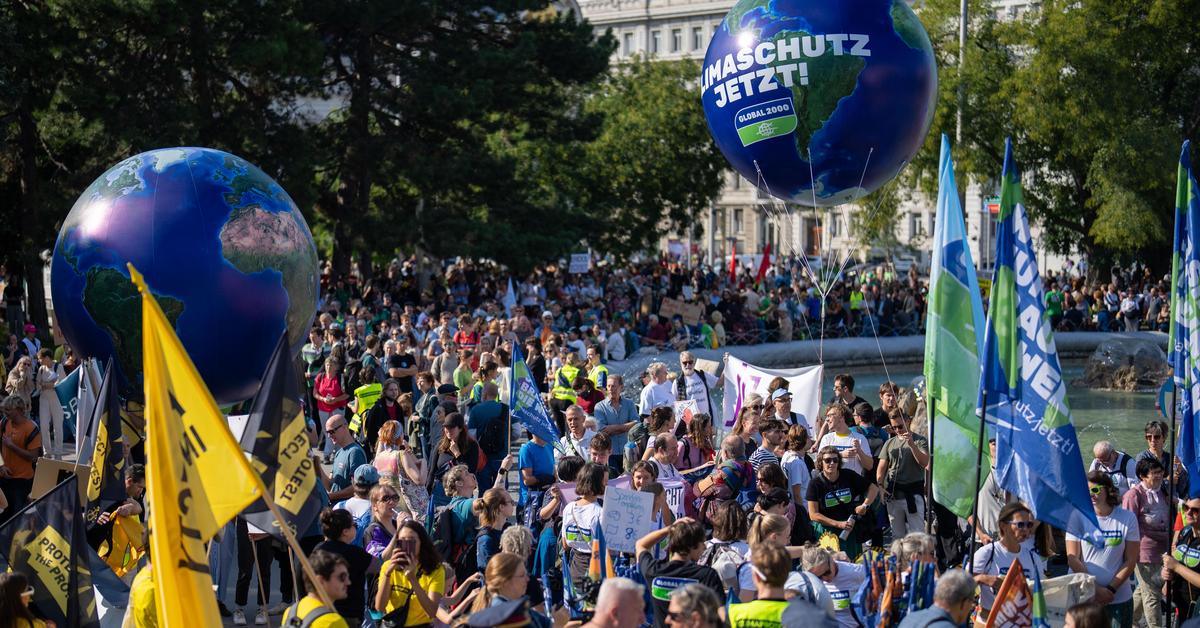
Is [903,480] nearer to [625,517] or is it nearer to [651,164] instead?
[625,517]

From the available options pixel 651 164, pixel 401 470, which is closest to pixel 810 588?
pixel 401 470

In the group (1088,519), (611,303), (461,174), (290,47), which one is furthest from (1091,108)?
(1088,519)

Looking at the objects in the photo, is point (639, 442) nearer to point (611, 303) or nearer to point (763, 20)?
point (763, 20)

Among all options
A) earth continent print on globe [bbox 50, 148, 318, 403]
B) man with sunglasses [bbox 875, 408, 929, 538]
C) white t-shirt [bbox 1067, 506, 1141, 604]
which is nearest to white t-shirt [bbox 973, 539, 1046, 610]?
white t-shirt [bbox 1067, 506, 1141, 604]

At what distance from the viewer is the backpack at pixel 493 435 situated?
13125mm

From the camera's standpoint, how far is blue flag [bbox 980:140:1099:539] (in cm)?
826

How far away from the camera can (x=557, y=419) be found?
52.3ft

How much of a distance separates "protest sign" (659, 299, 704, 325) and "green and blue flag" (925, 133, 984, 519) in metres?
20.1

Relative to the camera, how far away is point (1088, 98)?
120 feet

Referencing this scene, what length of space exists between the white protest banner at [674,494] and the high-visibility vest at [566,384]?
5.55 metres

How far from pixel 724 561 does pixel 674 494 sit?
2265mm

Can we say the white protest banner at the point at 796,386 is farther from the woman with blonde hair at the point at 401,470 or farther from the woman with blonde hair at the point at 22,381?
the woman with blonde hair at the point at 22,381

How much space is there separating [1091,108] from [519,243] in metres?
15.2

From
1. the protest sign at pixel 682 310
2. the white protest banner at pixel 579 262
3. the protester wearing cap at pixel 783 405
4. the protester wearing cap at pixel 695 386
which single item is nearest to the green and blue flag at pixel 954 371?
the protester wearing cap at pixel 783 405
